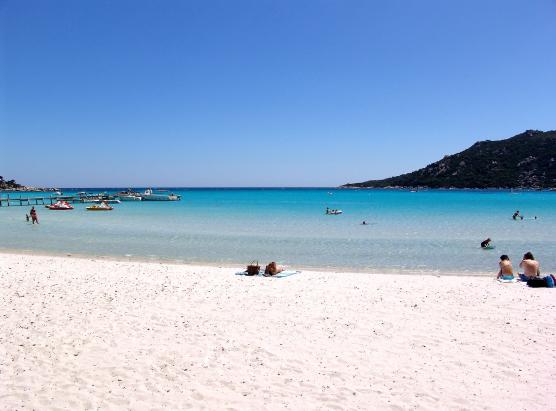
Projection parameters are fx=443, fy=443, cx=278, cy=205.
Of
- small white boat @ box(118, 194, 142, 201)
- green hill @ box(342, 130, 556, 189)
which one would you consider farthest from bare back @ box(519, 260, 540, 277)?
green hill @ box(342, 130, 556, 189)

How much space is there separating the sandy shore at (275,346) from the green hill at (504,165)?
14904 centimetres

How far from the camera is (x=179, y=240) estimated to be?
26656 millimetres

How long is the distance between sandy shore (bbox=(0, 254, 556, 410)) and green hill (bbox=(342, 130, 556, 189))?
149 meters

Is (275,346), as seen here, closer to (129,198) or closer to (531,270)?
(531,270)

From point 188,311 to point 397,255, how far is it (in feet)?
42.3

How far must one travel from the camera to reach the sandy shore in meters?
5.73

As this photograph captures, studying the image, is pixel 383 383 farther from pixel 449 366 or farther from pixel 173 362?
pixel 173 362

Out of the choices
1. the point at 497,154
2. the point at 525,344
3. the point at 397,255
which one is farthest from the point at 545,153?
the point at 525,344

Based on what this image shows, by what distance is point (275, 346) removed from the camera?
296 inches

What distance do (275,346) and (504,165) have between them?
564ft

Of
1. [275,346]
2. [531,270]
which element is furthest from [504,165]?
[275,346]

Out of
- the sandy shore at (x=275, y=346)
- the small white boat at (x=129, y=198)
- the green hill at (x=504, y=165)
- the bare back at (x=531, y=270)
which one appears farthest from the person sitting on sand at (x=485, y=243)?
the green hill at (x=504, y=165)

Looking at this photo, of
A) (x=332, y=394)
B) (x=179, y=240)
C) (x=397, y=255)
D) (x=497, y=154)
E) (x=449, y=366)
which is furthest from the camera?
(x=497, y=154)

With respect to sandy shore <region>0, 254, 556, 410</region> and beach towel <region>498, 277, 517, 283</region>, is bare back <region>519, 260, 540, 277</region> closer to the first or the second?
beach towel <region>498, 277, 517, 283</region>
